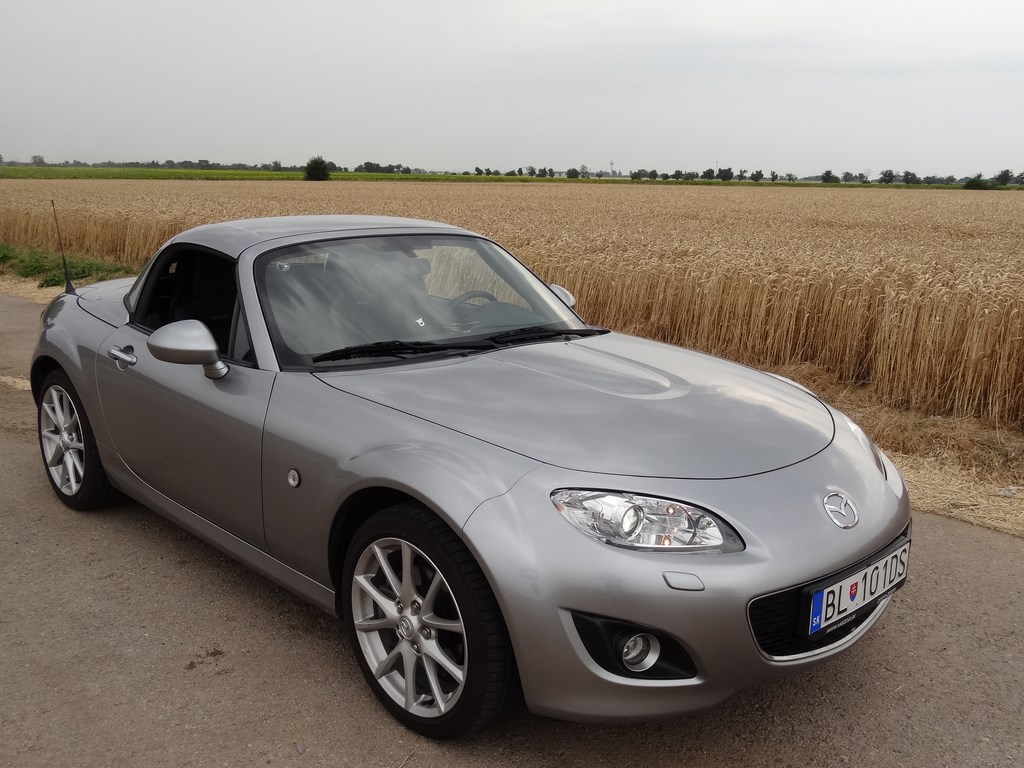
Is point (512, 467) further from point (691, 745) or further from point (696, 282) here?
point (696, 282)

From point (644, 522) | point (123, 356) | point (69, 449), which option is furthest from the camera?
point (69, 449)

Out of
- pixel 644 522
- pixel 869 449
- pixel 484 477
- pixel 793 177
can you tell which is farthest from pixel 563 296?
pixel 793 177

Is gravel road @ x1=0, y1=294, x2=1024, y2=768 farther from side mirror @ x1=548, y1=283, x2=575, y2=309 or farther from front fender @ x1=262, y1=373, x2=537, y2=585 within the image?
side mirror @ x1=548, y1=283, x2=575, y2=309

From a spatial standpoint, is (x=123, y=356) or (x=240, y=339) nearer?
(x=240, y=339)

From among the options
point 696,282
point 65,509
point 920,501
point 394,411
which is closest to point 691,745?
point 394,411

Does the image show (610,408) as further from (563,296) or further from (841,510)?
(563,296)

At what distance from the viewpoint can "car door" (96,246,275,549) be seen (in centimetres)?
308

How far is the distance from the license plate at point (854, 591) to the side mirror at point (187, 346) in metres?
2.11

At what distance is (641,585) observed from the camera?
2.17m

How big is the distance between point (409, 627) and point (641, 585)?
79 centimetres

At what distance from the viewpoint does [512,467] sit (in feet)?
7.81

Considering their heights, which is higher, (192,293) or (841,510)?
(192,293)

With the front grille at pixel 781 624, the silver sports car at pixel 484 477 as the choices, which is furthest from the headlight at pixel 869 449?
the front grille at pixel 781 624

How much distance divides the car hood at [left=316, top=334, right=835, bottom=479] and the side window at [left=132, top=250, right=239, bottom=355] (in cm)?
76
